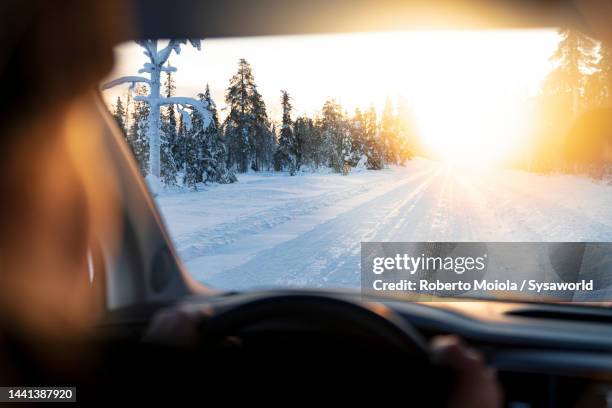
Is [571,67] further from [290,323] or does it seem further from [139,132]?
[139,132]

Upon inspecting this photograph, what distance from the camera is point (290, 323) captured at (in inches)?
57.4

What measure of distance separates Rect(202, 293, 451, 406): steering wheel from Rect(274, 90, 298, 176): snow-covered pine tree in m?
2.47

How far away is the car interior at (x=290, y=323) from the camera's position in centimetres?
135

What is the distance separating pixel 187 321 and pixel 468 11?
197 centimetres

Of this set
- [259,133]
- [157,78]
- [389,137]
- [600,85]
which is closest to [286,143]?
[259,133]

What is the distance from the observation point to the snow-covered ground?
5.09m

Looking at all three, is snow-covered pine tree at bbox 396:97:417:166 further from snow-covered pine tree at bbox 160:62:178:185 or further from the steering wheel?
the steering wheel

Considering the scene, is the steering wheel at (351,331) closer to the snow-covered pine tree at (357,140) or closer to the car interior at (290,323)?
the car interior at (290,323)

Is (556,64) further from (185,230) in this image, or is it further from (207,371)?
(185,230)

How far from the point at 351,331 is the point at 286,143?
17.2ft

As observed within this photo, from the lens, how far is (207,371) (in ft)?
4.49

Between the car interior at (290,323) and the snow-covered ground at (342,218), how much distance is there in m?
0.54

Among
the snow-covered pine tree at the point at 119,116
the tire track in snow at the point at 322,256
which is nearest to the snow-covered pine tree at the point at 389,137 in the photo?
the tire track in snow at the point at 322,256

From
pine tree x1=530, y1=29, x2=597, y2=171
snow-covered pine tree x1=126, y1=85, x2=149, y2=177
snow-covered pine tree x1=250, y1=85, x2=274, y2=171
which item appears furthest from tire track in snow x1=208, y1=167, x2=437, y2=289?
pine tree x1=530, y1=29, x2=597, y2=171
